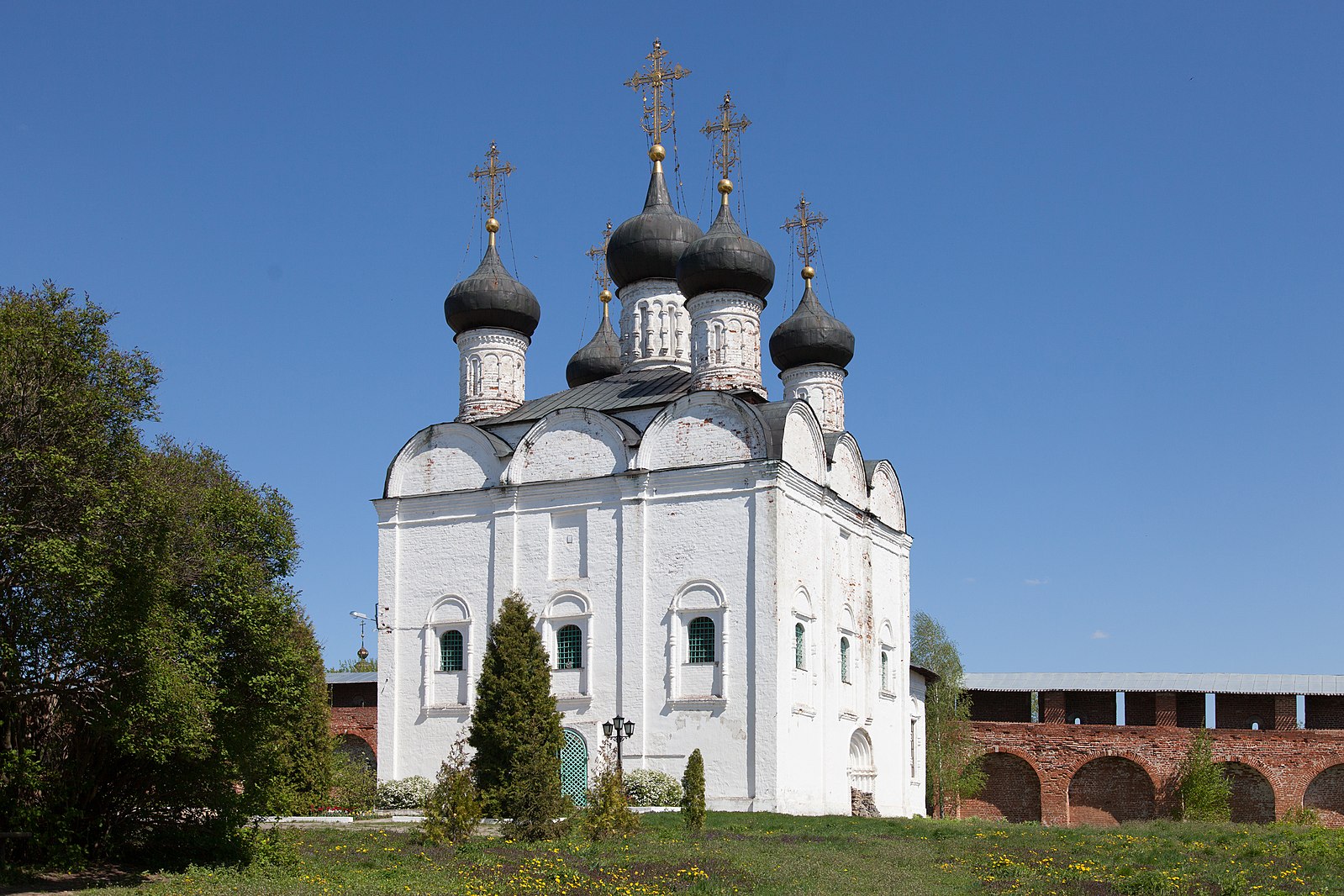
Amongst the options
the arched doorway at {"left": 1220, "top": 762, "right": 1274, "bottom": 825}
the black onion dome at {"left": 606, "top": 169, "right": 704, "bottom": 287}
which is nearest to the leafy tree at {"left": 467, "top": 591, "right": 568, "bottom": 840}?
the black onion dome at {"left": 606, "top": 169, "right": 704, "bottom": 287}

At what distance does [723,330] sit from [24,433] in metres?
13.1

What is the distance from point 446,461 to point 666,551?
14.2 feet

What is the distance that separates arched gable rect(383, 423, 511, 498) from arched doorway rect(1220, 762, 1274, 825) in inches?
624

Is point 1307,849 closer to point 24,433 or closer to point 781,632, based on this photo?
point 781,632

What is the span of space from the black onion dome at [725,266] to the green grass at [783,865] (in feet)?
30.1

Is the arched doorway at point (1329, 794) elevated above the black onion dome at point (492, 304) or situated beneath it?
situated beneath

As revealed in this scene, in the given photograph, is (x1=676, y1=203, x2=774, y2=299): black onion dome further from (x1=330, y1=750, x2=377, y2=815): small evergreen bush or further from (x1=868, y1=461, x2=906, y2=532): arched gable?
(x1=330, y1=750, x2=377, y2=815): small evergreen bush

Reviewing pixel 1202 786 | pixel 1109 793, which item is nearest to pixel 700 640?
pixel 1202 786

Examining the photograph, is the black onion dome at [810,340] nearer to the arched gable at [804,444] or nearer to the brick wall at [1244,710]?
the arched gable at [804,444]

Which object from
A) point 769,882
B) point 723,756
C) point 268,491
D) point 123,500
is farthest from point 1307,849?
point 123,500

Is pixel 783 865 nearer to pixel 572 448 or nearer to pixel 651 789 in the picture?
pixel 651 789

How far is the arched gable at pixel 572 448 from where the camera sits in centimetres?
2159

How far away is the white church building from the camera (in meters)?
20.2

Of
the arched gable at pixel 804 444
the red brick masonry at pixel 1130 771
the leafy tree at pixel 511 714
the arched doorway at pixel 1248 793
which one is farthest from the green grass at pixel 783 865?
the arched doorway at pixel 1248 793
